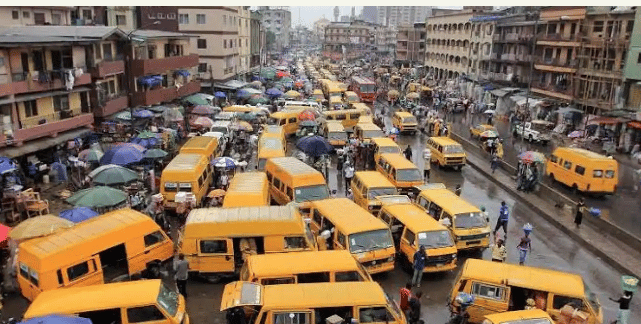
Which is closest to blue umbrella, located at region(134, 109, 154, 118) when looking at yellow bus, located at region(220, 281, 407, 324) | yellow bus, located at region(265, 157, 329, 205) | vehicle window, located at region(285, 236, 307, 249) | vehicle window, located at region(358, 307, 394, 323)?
yellow bus, located at region(265, 157, 329, 205)

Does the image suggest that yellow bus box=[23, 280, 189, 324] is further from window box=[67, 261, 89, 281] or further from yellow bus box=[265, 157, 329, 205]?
yellow bus box=[265, 157, 329, 205]

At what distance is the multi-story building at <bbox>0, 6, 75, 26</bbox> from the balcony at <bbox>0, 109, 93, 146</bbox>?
12.3 m

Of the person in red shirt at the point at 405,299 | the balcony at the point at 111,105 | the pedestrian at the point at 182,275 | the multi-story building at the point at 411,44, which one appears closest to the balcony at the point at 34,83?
the balcony at the point at 111,105

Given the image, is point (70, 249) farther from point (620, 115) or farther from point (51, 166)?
point (620, 115)

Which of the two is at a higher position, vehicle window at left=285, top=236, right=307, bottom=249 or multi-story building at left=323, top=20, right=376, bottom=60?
multi-story building at left=323, top=20, right=376, bottom=60

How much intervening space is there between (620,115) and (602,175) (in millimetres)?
15695

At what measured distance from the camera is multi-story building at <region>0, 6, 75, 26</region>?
119 feet

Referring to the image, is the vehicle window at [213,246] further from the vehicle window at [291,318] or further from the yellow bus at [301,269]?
the vehicle window at [291,318]

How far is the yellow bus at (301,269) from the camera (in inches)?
506

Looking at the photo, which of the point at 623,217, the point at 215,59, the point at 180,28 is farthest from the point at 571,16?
the point at 180,28

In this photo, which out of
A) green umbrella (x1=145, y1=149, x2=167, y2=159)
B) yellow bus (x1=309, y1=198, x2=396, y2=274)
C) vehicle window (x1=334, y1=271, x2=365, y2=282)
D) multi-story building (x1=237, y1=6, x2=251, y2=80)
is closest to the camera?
vehicle window (x1=334, y1=271, x2=365, y2=282)

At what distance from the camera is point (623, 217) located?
2373cm

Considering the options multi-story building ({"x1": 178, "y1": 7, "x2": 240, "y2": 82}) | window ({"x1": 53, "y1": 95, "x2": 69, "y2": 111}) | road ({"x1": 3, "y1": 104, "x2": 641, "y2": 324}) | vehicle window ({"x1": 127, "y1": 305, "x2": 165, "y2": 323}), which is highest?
multi-story building ({"x1": 178, "y1": 7, "x2": 240, "y2": 82})

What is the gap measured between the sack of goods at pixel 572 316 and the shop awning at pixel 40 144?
24.5 metres
